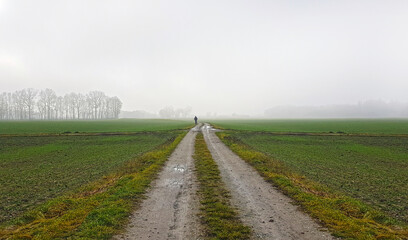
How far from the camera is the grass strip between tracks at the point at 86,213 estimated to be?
24.0ft

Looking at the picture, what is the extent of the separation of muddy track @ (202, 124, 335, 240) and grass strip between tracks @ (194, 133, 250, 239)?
1.14 feet

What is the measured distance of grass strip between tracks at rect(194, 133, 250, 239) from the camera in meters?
7.17

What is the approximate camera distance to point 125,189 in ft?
39.1

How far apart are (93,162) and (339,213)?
19679 mm

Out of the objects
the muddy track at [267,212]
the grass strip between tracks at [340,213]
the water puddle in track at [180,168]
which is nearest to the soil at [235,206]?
the muddy track at [267,212]

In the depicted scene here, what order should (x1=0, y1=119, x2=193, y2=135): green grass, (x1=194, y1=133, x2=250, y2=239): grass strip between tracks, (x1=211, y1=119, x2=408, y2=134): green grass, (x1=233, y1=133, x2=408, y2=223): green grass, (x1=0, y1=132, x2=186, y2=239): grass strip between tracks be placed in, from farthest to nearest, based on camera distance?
1. (x1=211, y1=119, x2=408, y2=134): green grass
2. (x1=0, y1=119, x2=193, y2=135): green grass
3. (x1=233, y1=133, x2=408, y2=223): green grass
4. (x1=0, y1=132, x2=186, y2=239): grass strip between tracks
5. (x1=194, y1=133, x2=250, y2=239): grass strip between tracks

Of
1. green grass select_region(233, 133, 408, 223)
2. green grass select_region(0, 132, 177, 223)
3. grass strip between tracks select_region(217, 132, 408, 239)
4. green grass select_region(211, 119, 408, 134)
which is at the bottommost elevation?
green grass select_region(233, 133, 408, 223)

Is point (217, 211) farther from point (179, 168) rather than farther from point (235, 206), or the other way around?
point (179, 168)

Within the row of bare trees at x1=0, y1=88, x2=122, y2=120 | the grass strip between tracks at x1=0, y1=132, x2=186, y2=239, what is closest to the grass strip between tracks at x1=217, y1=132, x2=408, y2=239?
the grass strip between tracks at x1=0, y1=132, x2=186, y2=239

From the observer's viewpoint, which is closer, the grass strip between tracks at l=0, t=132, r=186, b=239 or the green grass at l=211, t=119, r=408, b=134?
the grass strip between tracks at l=0, t=132, r=186, b=239

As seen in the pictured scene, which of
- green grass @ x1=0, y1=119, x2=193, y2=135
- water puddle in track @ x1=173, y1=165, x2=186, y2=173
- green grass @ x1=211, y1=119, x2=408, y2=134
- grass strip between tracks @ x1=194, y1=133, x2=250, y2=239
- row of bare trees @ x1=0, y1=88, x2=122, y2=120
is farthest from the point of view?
row of bare trees @ x1=0, y1=88, x2=122, y2=120

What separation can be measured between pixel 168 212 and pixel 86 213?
326 centimetres

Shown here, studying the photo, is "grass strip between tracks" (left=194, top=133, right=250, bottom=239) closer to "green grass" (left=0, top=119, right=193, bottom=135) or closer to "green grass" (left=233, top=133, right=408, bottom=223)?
"green grass" (left=233, top=133, right=408, bottom=223)

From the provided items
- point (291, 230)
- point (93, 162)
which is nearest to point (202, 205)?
point (291, 230)
